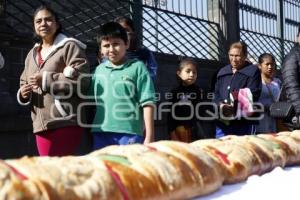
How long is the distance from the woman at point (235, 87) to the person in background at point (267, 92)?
0.39 metres

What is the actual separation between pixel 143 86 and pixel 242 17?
5565 millimetres

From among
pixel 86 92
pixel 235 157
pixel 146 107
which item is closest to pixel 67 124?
pixel 86 92

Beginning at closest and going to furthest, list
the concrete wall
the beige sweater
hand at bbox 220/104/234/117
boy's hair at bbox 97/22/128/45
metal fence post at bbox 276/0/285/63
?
boy's hair at bbox 97/22/128/45 → the beige sweater → hand at bbox 220/104/234/117 → the concrete wall → metal fence post at bbox 276/0/285/63

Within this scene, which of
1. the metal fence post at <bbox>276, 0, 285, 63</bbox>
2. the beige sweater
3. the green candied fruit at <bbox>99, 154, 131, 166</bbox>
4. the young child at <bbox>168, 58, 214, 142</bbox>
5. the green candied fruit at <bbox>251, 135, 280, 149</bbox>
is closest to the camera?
the green candied fruit at <bbox>99, 154, 131, 166</bbox>

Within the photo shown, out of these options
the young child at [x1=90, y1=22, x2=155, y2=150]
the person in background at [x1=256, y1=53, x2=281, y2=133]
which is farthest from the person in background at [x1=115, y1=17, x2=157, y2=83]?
the person in background at [x1=256, y1=53, x2=281, y2=133]

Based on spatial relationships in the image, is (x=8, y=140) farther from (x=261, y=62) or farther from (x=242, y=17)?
(x=242, y=17)

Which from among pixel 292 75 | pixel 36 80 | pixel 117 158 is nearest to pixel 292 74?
pixel 292 75

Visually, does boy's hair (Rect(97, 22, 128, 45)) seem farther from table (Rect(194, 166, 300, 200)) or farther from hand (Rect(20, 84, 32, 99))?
table (Rect(194, 166, 300, 200))

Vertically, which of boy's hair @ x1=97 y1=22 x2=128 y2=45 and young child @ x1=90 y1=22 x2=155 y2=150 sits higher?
boy's hair @ x1=97 y1=22 x2=128 y2=45

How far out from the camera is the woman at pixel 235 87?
3980 millimetres

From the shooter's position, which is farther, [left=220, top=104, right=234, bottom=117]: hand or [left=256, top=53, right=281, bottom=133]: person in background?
[left=256, top=53, right=281, bottom=133]: person in background

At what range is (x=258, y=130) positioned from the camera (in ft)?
15.0

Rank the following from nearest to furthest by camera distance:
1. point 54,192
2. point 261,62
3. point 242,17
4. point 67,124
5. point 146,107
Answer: point 54,192 → point 146,107 → point 67,124 → point 261,62 → point 242,17

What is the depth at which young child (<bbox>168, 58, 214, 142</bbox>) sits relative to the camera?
4520 mm
